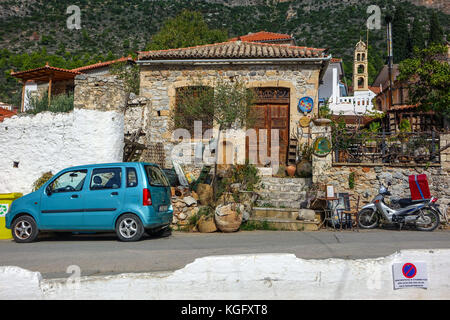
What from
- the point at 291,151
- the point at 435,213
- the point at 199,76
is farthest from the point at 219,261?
the point at 199,76

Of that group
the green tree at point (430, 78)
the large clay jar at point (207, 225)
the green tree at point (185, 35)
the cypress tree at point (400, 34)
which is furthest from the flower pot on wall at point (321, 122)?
the cypress tree at point (400, 34)

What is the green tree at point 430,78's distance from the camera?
41.9 ft

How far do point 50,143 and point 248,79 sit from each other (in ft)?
23.2

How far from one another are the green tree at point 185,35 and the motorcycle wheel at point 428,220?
1773cm

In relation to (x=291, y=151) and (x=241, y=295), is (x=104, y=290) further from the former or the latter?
(x=291, y=151)

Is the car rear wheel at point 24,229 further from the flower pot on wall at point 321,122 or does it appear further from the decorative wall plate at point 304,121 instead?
the decorative wall plate at point 304,121

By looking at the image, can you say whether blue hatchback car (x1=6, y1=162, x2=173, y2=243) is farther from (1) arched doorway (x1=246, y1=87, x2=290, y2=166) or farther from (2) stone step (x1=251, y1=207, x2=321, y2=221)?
(1) arched doorway (x1=246, y1=87, x2=290, y2=166)

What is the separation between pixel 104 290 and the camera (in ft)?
12.8

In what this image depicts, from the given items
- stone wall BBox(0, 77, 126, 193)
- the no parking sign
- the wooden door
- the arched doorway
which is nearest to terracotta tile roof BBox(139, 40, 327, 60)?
the arched doorway

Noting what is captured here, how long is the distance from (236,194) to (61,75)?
12.8 meters

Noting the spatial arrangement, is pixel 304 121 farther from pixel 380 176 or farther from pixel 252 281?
pixel 252 281

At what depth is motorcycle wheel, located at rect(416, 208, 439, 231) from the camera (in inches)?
354

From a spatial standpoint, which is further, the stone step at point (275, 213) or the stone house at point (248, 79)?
the stone house at point (248, 79)

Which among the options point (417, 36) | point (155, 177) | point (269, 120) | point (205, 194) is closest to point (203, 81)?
point (269, 120)
